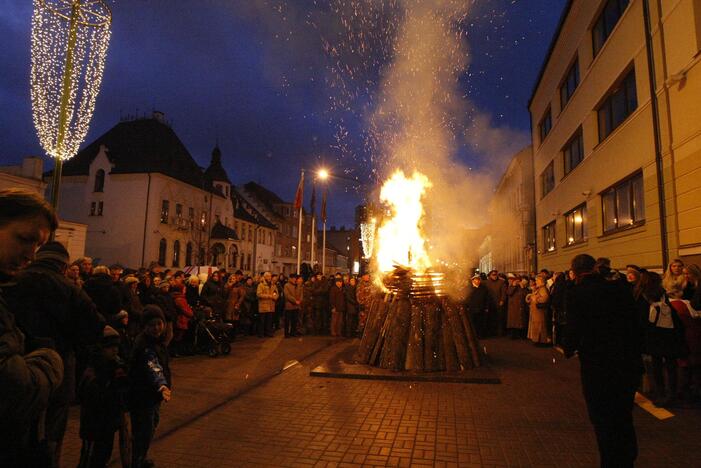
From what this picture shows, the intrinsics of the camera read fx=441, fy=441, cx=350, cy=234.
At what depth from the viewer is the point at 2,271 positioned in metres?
1.66

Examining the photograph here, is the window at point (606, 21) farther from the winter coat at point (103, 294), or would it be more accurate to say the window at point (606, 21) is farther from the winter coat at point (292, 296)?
the winter coat at point (103, 294)

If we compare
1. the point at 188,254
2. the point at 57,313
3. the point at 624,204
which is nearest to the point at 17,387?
the point at 57,313

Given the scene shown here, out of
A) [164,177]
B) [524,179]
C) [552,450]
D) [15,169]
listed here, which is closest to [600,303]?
[552,450]

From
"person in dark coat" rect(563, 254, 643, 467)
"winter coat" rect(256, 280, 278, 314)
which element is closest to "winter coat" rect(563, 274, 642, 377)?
"person in dark coat" rect(563, 254, 643, 467)

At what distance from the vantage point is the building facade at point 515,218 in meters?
27.9

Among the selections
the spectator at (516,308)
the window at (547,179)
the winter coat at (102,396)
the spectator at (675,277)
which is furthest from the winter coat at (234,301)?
the window at (547,179)

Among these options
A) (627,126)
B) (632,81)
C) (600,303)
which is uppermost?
(632,81)

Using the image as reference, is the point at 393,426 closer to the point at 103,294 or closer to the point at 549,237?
the point at 103,294

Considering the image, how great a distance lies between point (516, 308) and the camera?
13977mm

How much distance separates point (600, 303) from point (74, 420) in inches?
251

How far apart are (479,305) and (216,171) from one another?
44197 mm

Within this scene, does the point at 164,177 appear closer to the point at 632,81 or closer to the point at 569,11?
the point at 569,11

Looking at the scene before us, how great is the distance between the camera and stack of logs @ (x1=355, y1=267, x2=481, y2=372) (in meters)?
8.58

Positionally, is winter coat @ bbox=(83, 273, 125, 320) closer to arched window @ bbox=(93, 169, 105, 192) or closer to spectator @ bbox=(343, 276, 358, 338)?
spectator @ bbox=(343, 276, 358, 338)
